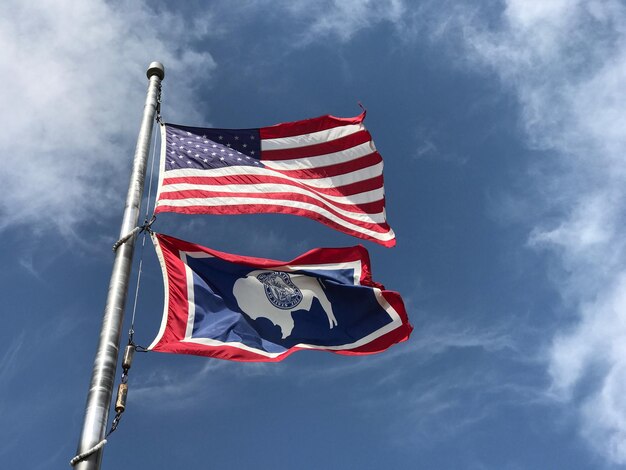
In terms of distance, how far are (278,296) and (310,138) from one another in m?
4.86

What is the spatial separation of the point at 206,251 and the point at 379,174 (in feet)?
20.5

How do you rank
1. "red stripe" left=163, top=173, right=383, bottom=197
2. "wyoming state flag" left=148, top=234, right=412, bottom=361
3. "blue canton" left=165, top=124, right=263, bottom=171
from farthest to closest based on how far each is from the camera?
"blue canton" left=165, top=124, right=263, bottom=171 → "red stripe" left=163, top=173, right=383, bottom=197 → "wyoming state flag" left=148, top=234, right=412, bottom=361

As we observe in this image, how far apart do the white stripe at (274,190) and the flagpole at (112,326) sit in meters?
0.77

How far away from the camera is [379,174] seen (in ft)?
55.3

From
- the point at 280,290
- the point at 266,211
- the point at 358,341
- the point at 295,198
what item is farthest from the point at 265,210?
the point at 358,341

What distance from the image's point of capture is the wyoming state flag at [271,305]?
37.3 ft

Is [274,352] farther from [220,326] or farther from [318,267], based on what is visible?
[318,267]

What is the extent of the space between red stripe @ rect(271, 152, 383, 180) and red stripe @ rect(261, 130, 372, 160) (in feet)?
1.26

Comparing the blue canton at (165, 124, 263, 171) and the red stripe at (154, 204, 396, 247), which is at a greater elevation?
the blue canton at (165, 124, 263, 171)

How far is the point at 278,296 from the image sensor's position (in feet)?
43.4

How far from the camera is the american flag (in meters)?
13.1

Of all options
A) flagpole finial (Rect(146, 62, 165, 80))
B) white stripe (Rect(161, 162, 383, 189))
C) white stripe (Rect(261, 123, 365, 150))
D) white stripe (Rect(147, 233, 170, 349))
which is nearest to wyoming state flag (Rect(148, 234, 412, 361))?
white stripe (Rect(147, 233, 170, 349))

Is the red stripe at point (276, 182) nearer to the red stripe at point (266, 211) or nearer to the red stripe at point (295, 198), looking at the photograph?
the red stripe at point (295, 198)

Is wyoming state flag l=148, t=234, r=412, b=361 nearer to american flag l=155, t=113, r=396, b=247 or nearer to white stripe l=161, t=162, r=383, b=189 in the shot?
american flag l=155, t=113, r=396, b=247
